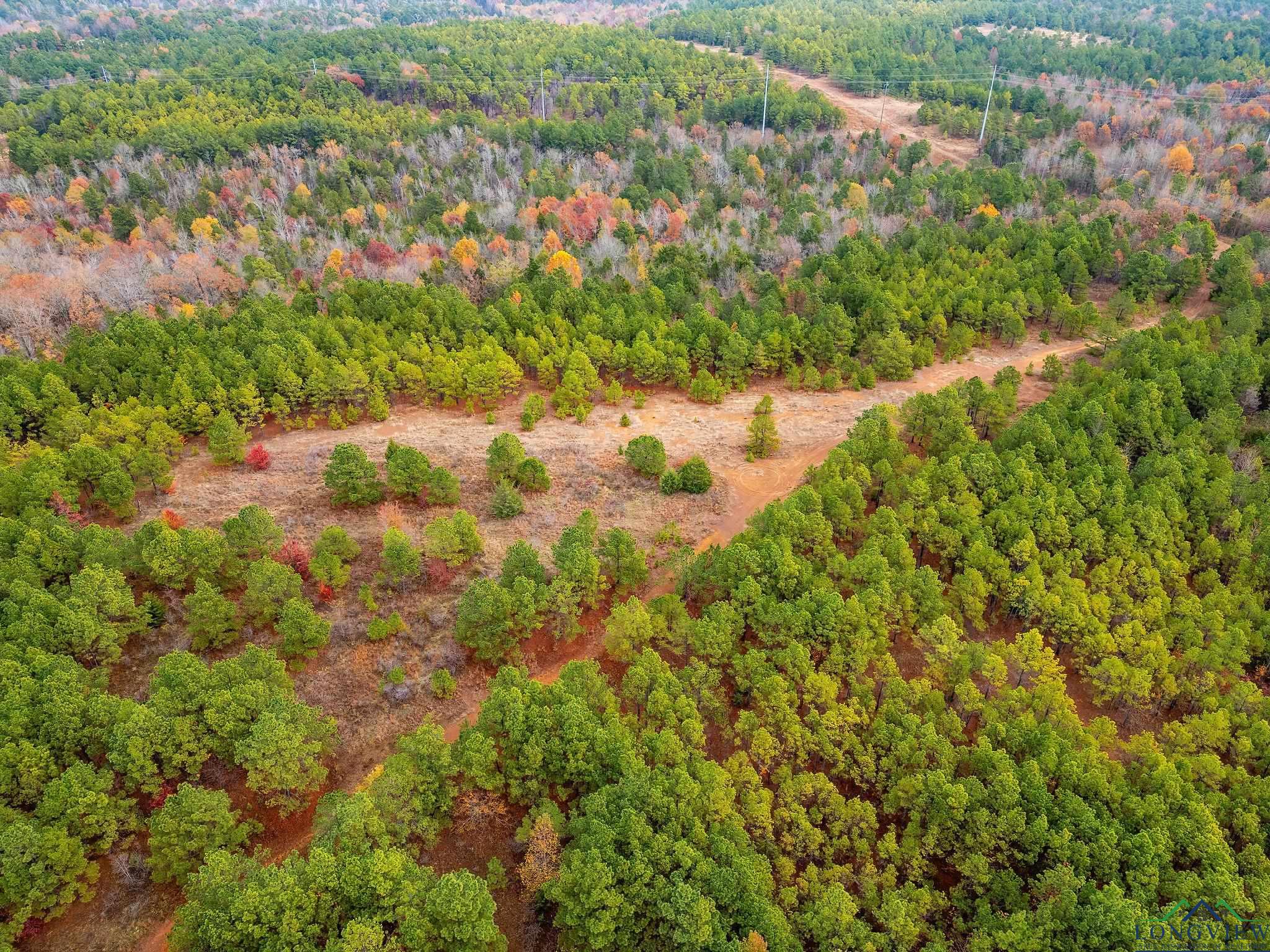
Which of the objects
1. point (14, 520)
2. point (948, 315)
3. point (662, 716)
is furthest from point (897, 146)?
point (14, 520)

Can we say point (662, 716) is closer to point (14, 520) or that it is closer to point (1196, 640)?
point (1196, 640)

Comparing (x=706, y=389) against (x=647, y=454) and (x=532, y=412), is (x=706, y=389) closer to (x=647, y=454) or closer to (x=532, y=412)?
(x=647, y=454)

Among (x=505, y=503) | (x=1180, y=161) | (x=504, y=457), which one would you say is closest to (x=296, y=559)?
(x=505, y=503)

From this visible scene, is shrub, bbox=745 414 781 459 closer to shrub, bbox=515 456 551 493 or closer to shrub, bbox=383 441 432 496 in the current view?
shrub, bbox=515 456 551 493

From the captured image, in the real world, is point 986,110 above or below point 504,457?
above

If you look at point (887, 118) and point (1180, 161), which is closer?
point (1180, 161)

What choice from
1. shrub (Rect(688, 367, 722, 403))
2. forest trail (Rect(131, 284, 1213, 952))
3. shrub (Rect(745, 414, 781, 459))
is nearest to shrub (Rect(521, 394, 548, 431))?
forest trail (Rect(131, 284, 1213, 952))
